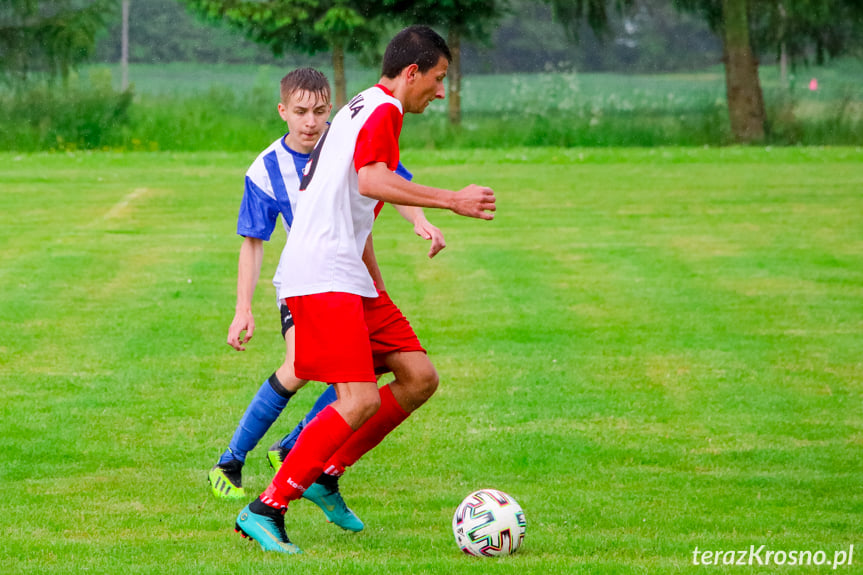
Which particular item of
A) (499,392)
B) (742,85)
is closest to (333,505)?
(499,392)

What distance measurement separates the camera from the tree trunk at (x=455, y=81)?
110ft

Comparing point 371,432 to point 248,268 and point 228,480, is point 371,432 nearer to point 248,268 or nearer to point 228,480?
point 228,480

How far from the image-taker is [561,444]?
6.96 metres

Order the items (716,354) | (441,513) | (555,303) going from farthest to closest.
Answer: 1. (555,303)
2. (716,354)
3. (441,513)

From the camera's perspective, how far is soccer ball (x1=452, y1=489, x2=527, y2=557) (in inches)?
188

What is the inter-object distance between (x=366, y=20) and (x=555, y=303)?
23.2m

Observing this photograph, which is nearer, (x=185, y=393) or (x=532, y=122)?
(x=185, y=393)

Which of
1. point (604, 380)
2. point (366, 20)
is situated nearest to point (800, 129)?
point (366, 20)

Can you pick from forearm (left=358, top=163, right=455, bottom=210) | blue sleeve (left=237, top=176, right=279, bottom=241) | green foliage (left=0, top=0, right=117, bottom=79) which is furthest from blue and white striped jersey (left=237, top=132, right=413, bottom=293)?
green foliage (left=0, top=0, right=117, bottom=79)

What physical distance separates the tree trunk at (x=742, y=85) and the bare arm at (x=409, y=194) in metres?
28.0

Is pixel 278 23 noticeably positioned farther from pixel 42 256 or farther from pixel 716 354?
pixel 716 354

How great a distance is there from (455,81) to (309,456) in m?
29.9

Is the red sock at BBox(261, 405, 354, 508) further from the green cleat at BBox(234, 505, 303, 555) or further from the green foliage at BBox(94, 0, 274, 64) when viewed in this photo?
the green foliage at BBox(94, 0, 274, 64)

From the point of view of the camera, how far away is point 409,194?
14.7 feet
